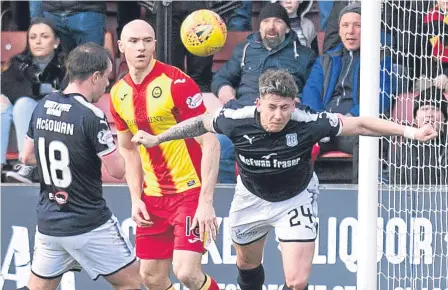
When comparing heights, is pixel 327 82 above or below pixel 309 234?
above

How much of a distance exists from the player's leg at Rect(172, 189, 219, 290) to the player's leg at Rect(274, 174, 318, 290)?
0.59m

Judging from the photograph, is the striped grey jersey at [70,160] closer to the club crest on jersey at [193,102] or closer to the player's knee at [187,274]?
the player's knee at [187,274]

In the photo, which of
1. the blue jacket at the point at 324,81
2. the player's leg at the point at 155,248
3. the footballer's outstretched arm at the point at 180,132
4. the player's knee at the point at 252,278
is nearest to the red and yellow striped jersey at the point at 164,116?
the player's leg at the point at 155,248

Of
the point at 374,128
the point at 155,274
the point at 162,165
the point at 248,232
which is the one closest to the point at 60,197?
the point at 162,165

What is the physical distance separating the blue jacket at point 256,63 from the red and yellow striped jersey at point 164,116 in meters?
1.35

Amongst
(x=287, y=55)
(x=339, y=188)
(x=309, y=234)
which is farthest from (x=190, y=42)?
(x=309, y=234)

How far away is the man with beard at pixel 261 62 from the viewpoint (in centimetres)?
978

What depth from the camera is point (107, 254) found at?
304 inches

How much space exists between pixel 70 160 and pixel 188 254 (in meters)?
1.18

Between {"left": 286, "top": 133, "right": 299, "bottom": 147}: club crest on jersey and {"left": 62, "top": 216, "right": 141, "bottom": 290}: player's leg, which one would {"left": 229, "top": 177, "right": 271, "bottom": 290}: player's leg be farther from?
{"left": 62, "top": 216, "right": 141, "bottom": 290}: player's leg

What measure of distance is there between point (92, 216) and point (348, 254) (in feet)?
8.66

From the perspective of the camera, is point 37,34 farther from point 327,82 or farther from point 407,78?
point 407,78

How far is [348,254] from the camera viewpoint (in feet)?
31.6

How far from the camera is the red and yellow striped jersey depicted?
8.37 meters
